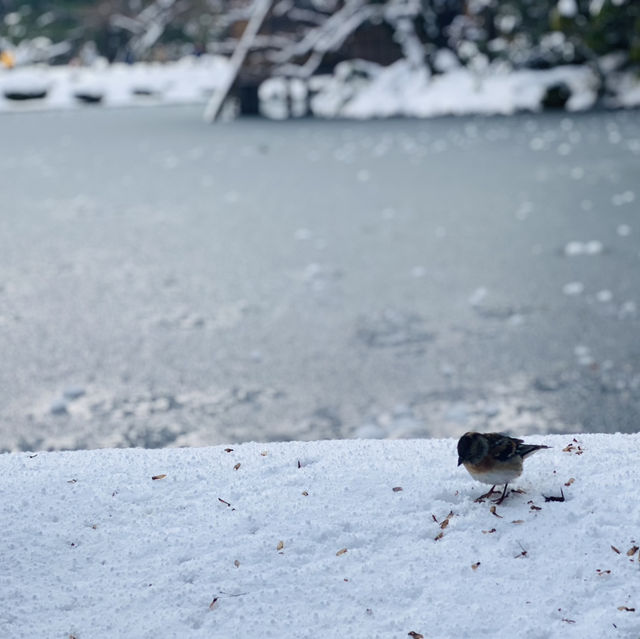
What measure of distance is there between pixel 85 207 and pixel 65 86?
25613 millimetres

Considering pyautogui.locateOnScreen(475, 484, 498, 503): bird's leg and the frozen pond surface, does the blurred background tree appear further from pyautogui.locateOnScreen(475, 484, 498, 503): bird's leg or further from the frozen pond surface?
pyautogui.locateOnScreen(475, 484, 498, 503): bird's leg

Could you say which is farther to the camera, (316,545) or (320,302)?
(320,302)

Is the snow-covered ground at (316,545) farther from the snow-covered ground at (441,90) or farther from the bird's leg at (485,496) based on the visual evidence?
the snow-covered ground at (441,90)

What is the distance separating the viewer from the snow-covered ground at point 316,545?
6.77 feet

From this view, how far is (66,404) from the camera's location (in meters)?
4.50

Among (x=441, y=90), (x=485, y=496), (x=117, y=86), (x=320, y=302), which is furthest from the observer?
(x=117, y=86)

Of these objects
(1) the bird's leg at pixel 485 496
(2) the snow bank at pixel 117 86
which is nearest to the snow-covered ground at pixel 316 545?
(1) the bird's leg at pixel 485 496

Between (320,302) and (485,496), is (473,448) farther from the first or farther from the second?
(320,302)

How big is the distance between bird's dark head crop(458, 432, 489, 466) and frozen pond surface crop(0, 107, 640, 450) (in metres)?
1.73

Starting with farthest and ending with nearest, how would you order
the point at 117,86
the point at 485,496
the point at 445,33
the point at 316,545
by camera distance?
the point at 117,86 < the point at 445,33 < the point at 485,496 < the point at 316,545

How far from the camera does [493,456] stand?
2371 millimetres

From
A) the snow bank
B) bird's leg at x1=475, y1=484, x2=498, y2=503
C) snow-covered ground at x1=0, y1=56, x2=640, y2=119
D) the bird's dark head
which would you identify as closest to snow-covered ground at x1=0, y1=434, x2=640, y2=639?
bird's leg at x1=475, y1=484, x2=498, y2=503

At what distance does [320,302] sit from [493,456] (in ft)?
12.3

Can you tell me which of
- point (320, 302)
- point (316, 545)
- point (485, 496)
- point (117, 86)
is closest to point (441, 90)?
point (320, 302)
